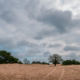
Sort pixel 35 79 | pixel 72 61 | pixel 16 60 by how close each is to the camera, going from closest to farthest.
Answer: pixel 35 79
pixel 16 60
pixel 72 61

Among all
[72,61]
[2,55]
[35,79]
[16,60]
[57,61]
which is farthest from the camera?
[72,61]

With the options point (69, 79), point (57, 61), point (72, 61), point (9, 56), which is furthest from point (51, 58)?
point (72, 61)

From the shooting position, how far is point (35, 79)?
14336 millimetres

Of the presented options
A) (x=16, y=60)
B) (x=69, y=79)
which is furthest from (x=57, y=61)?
(x=69, y=79)

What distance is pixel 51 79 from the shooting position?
14.5 meters

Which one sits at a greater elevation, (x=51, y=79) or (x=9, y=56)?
(x=9, y=56)

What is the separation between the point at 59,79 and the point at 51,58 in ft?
109

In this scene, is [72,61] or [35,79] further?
[72,61]

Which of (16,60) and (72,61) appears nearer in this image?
(16,60)

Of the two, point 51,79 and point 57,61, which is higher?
point 57,61

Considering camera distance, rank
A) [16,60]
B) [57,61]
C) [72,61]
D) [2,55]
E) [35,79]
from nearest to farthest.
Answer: [35,79]
[57,61]
[2,55]
[16,60]
[72,61]

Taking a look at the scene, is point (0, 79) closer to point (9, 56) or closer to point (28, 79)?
point (28, 79)

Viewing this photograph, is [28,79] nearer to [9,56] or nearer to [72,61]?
[9,56]

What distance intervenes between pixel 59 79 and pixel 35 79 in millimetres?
3333
